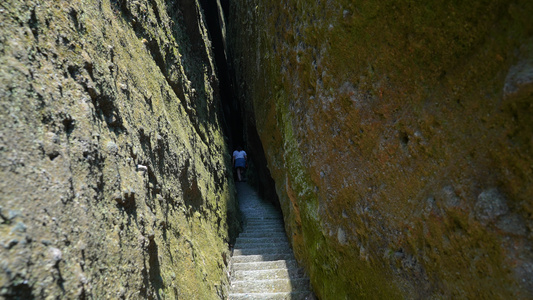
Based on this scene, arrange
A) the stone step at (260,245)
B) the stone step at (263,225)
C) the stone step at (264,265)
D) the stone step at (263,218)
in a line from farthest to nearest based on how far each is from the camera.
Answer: the stone step at (263,218) < the stone step at (263,225) < the stone step at (260,245) < the stone step at (264,265)

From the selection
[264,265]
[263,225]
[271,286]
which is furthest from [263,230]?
[271,286]

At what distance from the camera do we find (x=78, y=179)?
159 centimetres

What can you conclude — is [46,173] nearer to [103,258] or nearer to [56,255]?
[56,255]

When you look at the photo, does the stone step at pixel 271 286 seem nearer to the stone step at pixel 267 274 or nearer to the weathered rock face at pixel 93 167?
the stone step at pixel 267 274

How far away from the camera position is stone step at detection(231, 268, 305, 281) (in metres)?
4.00

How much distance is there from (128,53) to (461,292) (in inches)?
122

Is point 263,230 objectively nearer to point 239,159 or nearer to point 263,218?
point 263,218

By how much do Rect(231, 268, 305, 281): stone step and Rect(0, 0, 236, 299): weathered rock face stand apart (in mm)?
339

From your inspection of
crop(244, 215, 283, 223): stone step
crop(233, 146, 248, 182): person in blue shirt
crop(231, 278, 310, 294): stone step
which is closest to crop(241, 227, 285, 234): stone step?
crop(244, 215, 283, 223): stone step

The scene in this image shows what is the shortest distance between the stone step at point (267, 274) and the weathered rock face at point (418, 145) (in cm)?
79

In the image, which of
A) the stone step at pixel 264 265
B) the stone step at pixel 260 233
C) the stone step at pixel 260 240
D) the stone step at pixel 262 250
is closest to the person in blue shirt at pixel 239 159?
the stone step at pixel 260 233

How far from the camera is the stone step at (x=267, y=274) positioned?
400cm

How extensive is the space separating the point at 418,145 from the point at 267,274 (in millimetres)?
2926

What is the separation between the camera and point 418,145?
5.96 ft
